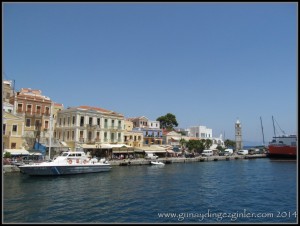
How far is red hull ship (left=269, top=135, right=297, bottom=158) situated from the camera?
74438 mm

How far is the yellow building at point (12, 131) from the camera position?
42062 mm

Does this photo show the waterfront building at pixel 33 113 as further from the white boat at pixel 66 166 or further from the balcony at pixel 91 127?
the white boat at pixel 66 166

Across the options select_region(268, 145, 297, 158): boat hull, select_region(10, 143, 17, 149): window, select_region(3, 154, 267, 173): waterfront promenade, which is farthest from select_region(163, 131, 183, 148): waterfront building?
select_region(10, 143, 17, 149): window

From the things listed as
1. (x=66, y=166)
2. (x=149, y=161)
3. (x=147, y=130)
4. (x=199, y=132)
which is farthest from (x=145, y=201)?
(x=199, y=132)

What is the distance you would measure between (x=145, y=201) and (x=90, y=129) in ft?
109

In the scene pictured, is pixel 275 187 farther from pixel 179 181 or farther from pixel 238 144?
pixel 238 144

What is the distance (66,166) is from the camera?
115 feet

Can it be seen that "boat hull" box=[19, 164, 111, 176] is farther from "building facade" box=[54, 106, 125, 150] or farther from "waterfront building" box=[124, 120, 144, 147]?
"waterfront building" box=[124, 120, 144, 147]

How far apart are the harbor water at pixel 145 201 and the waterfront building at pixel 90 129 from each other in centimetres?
1920

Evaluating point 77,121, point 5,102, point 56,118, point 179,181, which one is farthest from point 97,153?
point 179,181

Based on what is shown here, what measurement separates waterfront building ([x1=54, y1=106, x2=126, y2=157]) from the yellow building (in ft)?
31.7

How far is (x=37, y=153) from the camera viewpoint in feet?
137

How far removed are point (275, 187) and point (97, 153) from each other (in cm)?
3336

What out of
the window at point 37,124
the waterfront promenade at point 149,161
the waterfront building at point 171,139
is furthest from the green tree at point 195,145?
the window at point 37,124
